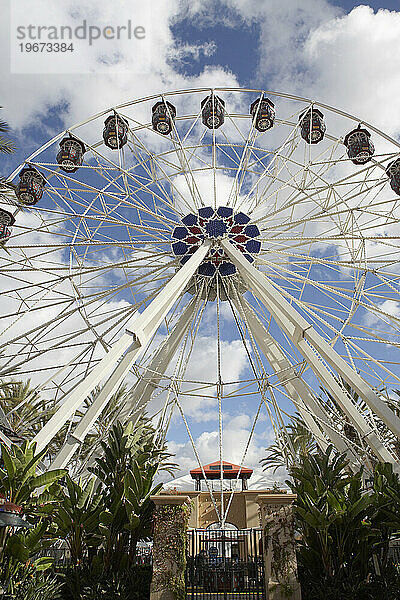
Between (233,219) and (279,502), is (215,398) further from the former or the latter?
(233,219)

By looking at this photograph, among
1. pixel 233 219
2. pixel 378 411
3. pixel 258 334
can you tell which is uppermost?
pixel 233 219

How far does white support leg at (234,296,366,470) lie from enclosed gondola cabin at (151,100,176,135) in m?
6.98

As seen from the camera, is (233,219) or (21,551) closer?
(21,551)

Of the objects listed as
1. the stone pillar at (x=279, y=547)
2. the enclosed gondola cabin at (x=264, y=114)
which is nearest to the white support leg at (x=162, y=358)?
the enclosed gondola cabin at (x=264, y=114)

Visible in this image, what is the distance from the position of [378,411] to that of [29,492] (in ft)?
26.6

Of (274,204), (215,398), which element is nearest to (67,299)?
(215,398)

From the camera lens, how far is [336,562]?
11125mm

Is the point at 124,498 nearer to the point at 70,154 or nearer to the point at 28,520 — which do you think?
the point at 28,520

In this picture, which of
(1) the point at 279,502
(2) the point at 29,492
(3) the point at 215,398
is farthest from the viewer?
(3) the point at 215,398

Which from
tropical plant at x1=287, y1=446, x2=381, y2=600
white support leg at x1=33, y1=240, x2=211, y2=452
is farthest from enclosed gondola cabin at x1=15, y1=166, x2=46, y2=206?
tropical plant at x1=287, y1=446, x2=381, y2=600

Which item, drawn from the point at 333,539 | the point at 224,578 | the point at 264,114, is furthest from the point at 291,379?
the point at 264,114

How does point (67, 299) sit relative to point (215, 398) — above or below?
above

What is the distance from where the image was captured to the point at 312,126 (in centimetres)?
1828

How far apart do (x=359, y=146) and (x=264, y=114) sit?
3872 mm
